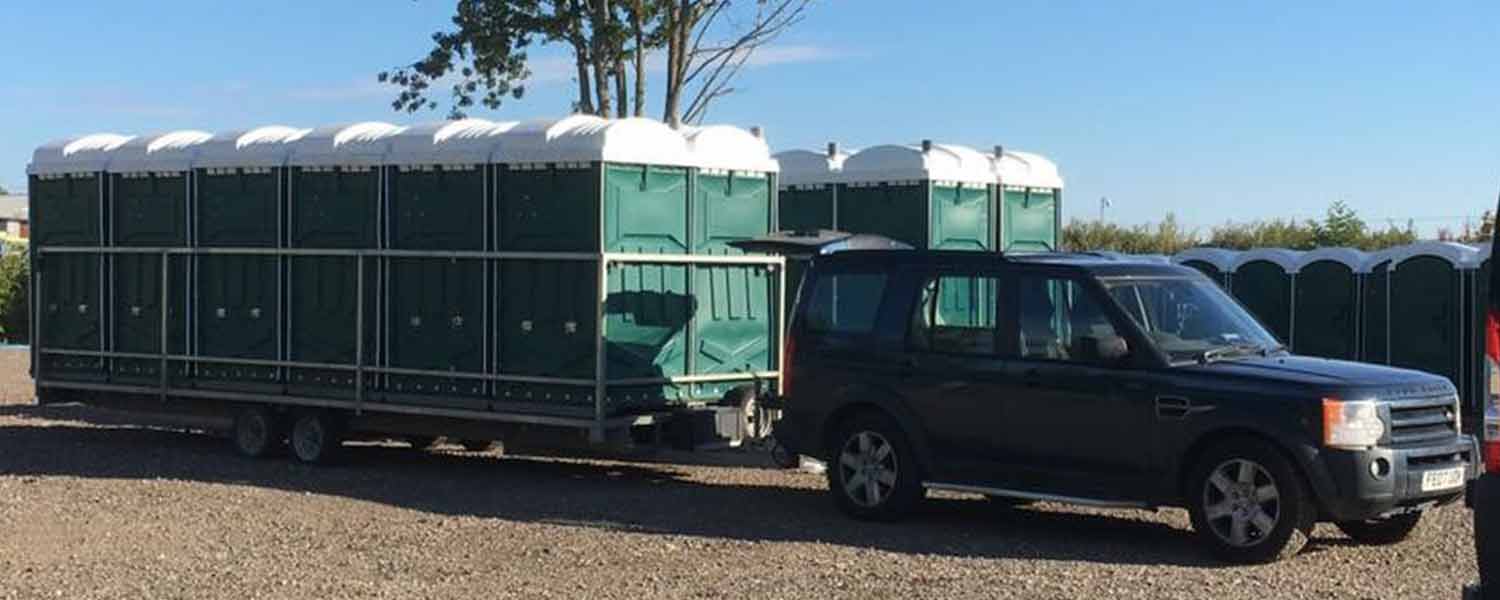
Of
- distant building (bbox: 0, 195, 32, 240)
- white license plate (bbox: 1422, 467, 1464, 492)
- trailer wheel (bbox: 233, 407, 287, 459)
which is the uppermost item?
distant building (bbox: 0, 195, 32, 240)

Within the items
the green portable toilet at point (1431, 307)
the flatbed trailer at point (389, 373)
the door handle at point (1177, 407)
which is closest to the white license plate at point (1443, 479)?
the door handle at point (1177, 407)

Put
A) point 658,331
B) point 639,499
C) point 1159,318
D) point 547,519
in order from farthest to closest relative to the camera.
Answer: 1. point 658,331
2. point 639,499
3. point 547,519
4. point 1159,318

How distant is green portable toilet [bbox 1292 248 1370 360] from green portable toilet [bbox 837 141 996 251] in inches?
176

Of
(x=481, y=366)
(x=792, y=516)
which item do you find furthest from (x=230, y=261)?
(x=792, y=516)

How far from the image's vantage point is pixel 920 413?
1148cm

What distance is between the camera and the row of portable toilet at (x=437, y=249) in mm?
13516

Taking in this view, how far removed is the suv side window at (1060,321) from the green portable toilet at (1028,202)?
6614 millimetres

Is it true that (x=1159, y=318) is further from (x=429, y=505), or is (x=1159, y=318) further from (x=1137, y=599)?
(x=429, y=505)

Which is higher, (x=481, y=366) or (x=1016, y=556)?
(x=481, y=366)

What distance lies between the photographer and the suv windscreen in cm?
1066

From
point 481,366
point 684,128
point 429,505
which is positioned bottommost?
point 429,505

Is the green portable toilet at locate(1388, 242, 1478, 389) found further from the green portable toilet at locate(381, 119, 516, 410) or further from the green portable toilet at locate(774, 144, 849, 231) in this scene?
the green portable toilet at locate(381, 119, 516, 410)

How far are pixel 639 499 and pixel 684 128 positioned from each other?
3.24m

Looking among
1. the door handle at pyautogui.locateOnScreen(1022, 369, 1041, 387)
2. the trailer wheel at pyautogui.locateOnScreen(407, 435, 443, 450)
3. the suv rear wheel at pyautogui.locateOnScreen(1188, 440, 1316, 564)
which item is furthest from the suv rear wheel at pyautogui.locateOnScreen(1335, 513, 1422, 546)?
the trailer wheel at pyautogui.locateOnScreen(407, 435, 443, 450)
